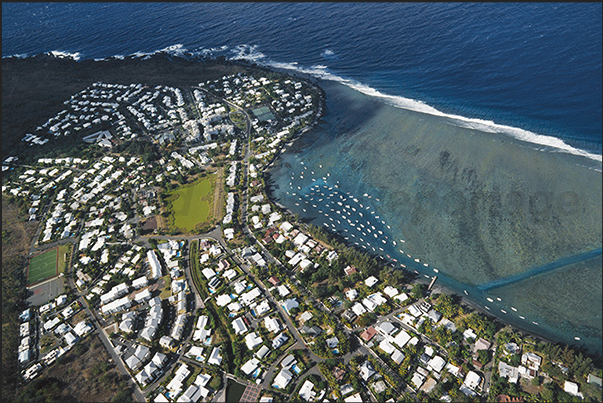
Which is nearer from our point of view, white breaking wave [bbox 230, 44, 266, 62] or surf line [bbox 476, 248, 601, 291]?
surf line [bbox 476, 248, 601, 291]

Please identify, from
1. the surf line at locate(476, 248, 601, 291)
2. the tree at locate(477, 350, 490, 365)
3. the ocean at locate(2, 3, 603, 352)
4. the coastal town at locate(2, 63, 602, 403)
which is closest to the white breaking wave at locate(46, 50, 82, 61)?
the ocean at locate(2, 3, 603, 352)

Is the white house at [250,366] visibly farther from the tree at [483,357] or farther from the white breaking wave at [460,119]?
the white breaking wave at [460,119]

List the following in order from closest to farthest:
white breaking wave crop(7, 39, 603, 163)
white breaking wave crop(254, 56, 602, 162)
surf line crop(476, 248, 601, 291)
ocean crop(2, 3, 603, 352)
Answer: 1. surf line crop(476, 248, 601, 291)
2. ocean crop(2, 3, 603, 352)
3. white breaking wave crop(254, 56, 602, 162)
4. white breaking wave crop(7, 39, 603, 163)

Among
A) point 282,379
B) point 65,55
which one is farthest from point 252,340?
point 65,55

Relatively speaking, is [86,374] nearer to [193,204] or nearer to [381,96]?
[193,204]

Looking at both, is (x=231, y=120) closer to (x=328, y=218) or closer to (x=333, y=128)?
(x=333, y=128)

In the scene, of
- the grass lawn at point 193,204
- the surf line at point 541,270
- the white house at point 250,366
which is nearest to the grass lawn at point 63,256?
the grass lawn at point 193,204

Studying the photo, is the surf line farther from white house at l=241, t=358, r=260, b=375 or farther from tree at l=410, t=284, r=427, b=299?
white house at l=241, t=358, r=260, b=375
